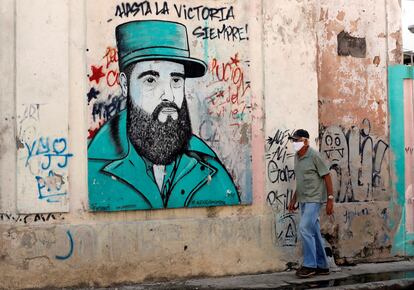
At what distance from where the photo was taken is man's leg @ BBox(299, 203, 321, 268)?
7461 mm

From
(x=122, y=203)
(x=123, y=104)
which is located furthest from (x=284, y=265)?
(x=123, y=104)

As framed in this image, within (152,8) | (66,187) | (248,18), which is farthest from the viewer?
(248,18)

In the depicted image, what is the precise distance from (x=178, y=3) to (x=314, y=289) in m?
3.78

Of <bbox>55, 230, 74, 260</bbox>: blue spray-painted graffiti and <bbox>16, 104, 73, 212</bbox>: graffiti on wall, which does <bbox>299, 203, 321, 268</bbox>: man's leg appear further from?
<bbox>16, 104, 73, 212</bbox>: graffiti on wall

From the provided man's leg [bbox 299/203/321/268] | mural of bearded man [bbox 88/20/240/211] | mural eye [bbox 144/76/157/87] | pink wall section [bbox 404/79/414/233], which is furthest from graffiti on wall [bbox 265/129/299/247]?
pink wall section [bbox 404/79/414/233]

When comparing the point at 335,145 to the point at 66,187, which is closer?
the point at 66,187

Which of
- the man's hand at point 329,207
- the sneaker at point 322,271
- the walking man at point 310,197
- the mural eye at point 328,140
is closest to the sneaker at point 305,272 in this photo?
the walking man at point 310,197

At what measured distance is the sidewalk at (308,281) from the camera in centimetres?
705

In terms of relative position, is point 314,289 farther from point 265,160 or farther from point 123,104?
point 123,104

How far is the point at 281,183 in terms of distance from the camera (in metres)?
7.96

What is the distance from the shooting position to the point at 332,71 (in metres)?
8.57

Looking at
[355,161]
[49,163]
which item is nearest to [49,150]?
[49,163]

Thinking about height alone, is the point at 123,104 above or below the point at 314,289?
above

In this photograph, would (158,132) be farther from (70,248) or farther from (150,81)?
(70,248)
